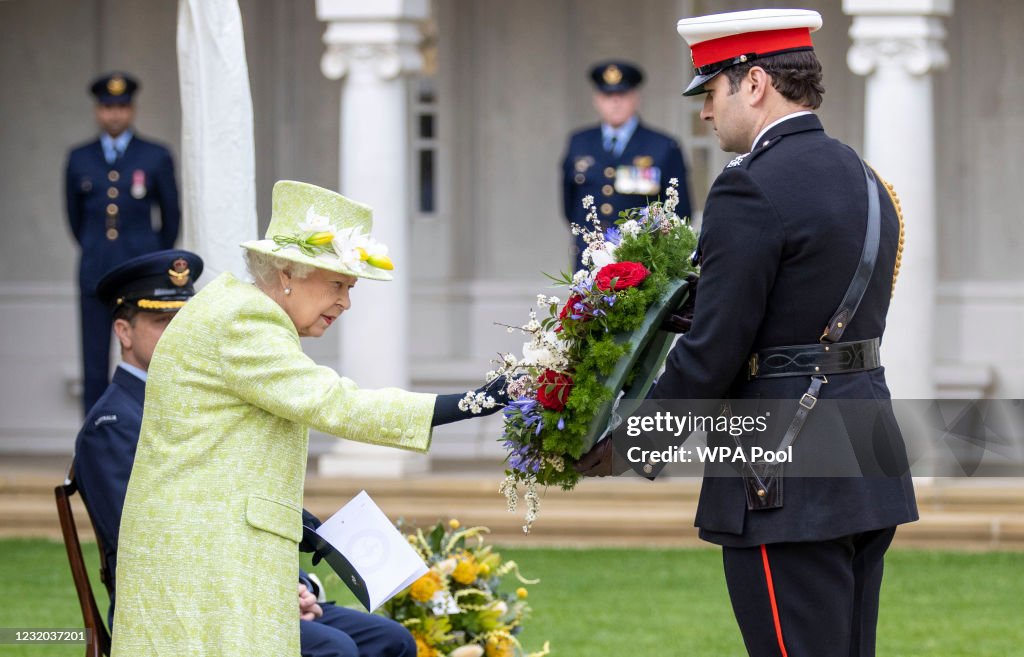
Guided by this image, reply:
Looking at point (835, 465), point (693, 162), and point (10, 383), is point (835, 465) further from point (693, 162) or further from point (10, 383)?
point (10, 383)

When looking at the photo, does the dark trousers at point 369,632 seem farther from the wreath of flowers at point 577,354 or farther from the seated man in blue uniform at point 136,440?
the wreath of flowers at point 577,354

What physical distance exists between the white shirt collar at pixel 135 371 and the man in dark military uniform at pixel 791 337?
178 centimetres

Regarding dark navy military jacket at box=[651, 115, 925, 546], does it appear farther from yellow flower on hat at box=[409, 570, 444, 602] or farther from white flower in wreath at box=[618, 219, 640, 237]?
yellow flower on hat at box=[409, 570, 444, 602]

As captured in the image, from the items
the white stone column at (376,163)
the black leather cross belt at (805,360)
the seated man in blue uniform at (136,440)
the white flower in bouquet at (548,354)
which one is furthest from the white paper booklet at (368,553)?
the white stone column at (376,163)

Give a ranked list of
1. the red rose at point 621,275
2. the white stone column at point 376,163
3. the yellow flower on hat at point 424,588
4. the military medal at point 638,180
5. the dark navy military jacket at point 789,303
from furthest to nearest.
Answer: the military medal at point 638,180
the white stone column at point 376,163
the yellow flower on hat at point 424,588
the red rose at point 621,275
the dark navy military jacket at point 789,303

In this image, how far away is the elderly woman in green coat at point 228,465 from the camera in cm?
374

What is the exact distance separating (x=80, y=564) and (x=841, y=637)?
2.18 metres

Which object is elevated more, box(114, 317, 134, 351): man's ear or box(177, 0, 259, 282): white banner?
box(177, 0, 259, 282): white banner

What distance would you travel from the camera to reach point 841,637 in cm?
351

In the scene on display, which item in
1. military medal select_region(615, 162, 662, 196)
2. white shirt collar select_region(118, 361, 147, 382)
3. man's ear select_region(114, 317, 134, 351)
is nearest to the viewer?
white shirt collar select_region(118, 361, 147, 382)

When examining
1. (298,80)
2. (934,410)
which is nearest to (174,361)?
(934,410)

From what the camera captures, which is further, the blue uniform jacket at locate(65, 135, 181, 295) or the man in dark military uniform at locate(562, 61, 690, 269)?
the blue uniform jacket at locate(65, 135, 181, 295)

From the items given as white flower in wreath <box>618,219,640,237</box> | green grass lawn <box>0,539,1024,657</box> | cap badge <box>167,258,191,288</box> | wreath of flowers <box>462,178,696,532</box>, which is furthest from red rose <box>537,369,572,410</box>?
green grass lawn <box>0,539,1024,657</box>

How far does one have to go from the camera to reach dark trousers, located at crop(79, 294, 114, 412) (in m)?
10.4
